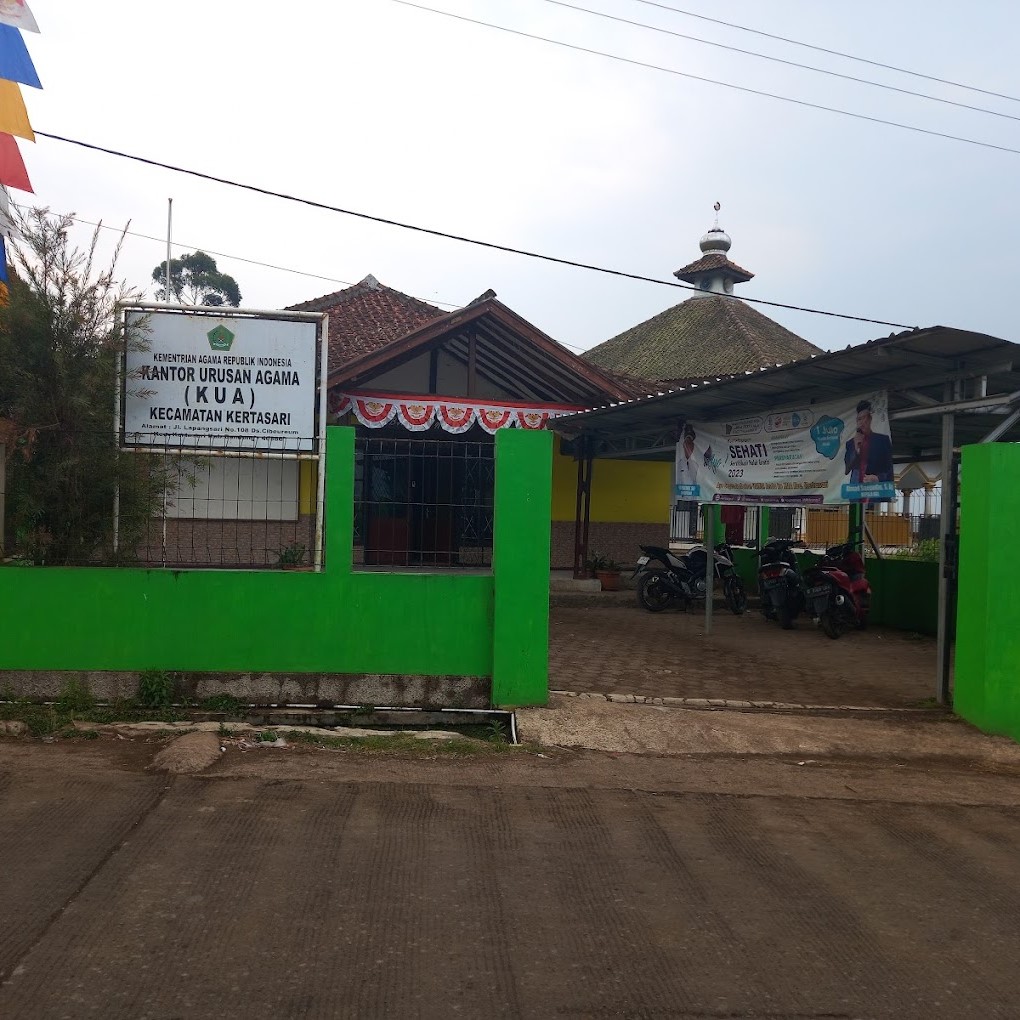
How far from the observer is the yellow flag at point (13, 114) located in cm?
824

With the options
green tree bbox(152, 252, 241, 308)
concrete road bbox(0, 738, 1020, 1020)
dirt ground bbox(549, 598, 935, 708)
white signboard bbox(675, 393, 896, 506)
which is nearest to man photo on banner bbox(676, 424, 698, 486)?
white signboard bbox(675, 393, 896, 506)

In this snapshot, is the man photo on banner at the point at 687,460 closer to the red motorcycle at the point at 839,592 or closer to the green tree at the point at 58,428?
the red motorcycle at the point at 839,592

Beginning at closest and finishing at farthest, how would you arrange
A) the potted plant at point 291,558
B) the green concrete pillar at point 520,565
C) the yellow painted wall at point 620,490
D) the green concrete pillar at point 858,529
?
the green concrete pillar at point 520,565
the potted plant at point 291,558
the green concrete pillar at point 858,529
the yellow painted wall at point 620,490

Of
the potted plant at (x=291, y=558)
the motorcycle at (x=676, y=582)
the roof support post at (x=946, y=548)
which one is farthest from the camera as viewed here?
the motorcycle at (x=676, y=582)

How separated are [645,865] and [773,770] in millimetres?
2009

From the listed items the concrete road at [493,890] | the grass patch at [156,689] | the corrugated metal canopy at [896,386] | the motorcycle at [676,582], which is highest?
Result: the corrugated metal canopy at [896,386]

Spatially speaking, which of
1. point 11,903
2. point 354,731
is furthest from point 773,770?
point 11,903

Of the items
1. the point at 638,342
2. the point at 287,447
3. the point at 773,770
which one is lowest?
the point at 773,770

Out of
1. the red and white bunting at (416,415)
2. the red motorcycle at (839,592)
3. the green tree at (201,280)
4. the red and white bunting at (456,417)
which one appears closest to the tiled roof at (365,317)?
the red and white bunting at (416,415)

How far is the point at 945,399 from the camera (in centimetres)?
774

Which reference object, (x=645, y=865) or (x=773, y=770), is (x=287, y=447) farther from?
(x=645, y=865)

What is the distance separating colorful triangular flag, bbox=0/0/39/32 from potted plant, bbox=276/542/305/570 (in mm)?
4988

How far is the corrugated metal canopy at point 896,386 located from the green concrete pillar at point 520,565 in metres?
2.85

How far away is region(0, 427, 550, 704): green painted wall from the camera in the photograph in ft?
21.6
